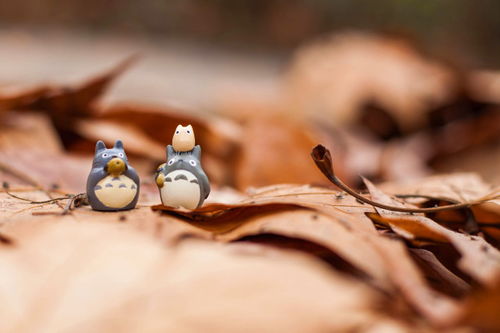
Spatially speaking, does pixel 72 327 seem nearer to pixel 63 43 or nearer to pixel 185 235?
pixel 185 235

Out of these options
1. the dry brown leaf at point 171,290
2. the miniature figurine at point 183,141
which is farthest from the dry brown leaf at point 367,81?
the dry brown leaf at point 171,290

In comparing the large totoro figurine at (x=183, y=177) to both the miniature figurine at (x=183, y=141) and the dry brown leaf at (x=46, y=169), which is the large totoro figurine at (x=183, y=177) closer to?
the miniature figurine at (x=183, y=141)

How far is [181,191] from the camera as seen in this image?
2.06ft

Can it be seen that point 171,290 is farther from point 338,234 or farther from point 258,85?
point 258,85

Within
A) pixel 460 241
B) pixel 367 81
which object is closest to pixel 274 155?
pixel 460 241

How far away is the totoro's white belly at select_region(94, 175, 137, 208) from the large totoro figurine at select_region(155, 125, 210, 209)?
0.03m

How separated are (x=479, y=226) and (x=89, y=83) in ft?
2.33

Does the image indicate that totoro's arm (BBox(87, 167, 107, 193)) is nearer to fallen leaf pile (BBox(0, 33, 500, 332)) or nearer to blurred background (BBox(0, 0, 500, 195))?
fallen leaf pile (BBox(0, 33, 500, 332))

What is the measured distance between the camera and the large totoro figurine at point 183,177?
63cm

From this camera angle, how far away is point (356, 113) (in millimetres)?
→ 1936

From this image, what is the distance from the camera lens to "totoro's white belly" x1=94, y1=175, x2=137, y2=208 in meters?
0.62

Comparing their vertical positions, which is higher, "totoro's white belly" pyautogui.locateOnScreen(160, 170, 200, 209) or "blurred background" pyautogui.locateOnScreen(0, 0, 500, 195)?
"blurred background" pyautogui.locateOnScreen(0, 0, 500, 195)

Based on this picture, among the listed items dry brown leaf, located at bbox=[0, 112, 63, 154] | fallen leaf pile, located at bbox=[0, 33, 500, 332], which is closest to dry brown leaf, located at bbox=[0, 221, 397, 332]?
fallen leaf pile, located at bbox=[0, 33, 500, 332]

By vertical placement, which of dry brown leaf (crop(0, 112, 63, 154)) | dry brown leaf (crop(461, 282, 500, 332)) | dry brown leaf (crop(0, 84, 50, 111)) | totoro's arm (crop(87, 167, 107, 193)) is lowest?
dry brown leaf (crop(461, 282, 500, 332))
